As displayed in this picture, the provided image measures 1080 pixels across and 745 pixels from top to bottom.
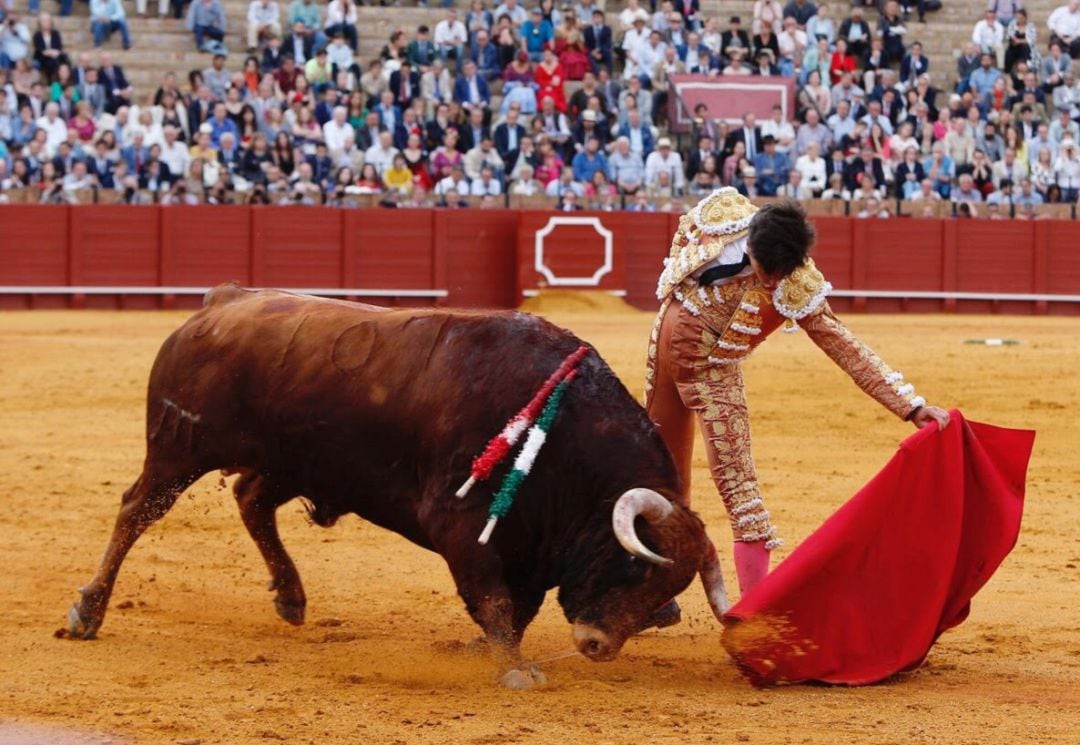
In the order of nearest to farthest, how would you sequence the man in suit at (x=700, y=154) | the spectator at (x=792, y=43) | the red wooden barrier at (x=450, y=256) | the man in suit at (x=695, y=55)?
the red wooden barrier at (x=450, y=256), the man in suit at (x=700, y=154), the man in suit at (x=695, y=55), the spectator at (x=792, y=43)

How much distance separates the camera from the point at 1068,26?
728 inches

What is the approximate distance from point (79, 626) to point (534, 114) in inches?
458

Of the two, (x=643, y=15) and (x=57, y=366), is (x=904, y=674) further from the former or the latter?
(x=643, y=15)

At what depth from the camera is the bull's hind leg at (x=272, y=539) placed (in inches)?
191

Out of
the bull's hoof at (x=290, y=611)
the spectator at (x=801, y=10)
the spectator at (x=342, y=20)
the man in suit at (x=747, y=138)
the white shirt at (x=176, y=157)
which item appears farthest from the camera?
the spectator at (x=801, y=10)

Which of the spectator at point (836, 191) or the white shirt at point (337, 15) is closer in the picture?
the spectator at point (836, 191)

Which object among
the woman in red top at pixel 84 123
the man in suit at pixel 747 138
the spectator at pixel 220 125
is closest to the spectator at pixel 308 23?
the spectator at pixel 220 125

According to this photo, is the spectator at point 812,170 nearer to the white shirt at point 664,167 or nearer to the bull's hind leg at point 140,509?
the white shirt at point 664,167

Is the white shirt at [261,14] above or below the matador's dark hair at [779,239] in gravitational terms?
above

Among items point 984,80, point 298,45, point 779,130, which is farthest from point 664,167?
point 984,80

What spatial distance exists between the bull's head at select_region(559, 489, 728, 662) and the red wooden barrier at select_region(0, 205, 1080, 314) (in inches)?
446

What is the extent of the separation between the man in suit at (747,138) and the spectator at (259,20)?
4.38 meters

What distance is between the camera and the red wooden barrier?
48.4 ft

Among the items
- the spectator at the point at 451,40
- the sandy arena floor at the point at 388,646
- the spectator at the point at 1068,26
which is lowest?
the sandy arena floor at the point at 388,646
